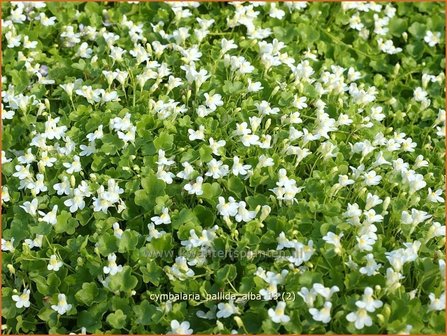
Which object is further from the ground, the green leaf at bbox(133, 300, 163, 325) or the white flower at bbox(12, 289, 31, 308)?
the green leaf at bbox(133, 300, 163, 325)

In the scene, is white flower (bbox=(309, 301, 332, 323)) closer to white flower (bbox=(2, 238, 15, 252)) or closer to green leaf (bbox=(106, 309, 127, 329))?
green leaf (bbox=(106, 309, 127, 329))

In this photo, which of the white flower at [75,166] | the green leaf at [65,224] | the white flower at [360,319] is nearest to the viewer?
the white flower at [360,319]

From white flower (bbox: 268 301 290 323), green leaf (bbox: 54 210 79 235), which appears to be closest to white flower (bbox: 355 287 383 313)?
white flower (bbox: 268 301 290 323)

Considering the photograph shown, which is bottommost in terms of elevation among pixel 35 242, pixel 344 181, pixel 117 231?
pixel 35 242

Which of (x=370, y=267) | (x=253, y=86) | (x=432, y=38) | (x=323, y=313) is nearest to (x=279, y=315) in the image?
(x=323, y=313)

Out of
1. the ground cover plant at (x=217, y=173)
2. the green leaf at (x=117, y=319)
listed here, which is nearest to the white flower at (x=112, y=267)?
the ground cover plant at (x=217, y=173)

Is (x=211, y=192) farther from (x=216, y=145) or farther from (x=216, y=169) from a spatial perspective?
(x=216, y=145)

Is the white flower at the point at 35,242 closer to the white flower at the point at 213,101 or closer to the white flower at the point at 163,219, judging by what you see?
the white flower at the point at 163,219
